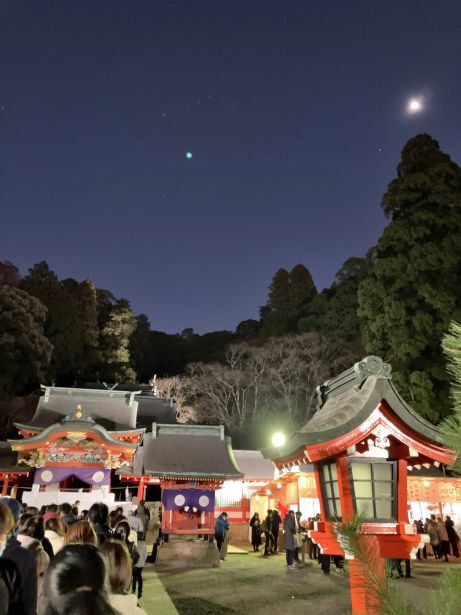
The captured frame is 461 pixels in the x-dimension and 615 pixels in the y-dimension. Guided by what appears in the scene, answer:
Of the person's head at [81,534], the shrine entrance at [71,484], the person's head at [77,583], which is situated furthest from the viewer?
the shrine entrance at [71,484]

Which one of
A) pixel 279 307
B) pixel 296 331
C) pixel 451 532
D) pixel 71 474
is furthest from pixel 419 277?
pixel 279 307

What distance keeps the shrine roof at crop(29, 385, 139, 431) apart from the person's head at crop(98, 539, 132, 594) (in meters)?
18.4

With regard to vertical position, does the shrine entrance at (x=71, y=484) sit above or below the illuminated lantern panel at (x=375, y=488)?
below

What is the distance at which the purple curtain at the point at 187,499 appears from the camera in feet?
49.4

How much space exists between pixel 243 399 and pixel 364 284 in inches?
488

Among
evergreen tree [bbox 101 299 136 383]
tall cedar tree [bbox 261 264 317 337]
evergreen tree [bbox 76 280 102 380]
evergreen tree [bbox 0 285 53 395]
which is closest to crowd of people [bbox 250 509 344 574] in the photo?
evergreen tree [bbox 0 285 53 395]

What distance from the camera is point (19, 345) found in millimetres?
30234

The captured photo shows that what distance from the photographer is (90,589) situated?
199 cm

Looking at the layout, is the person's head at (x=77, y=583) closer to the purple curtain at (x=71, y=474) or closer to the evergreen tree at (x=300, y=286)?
the purple curtain at (x=71, y=474)

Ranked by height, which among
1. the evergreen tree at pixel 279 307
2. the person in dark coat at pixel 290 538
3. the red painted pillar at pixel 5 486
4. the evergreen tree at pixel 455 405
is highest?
the evergreen tree at pixel 279 307

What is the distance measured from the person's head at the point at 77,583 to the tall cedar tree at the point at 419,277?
56.5 ft

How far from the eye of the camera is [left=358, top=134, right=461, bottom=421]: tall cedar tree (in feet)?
60.2

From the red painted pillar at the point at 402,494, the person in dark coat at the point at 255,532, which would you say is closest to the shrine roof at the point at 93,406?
the person in dark coat at the point at 255,532

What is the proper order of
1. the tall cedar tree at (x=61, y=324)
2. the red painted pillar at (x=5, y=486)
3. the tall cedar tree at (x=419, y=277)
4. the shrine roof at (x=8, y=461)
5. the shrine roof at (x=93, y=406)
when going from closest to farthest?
1. the shrine roof at (x=8, y=461)
2. the red painted pillar at (x=5, y=486)
3. the tall cedar tree at (x=419, y=277)
4. the shrine roof at (x=93, y=406)
5. the tall cedar tree at (x=61, y=324)
